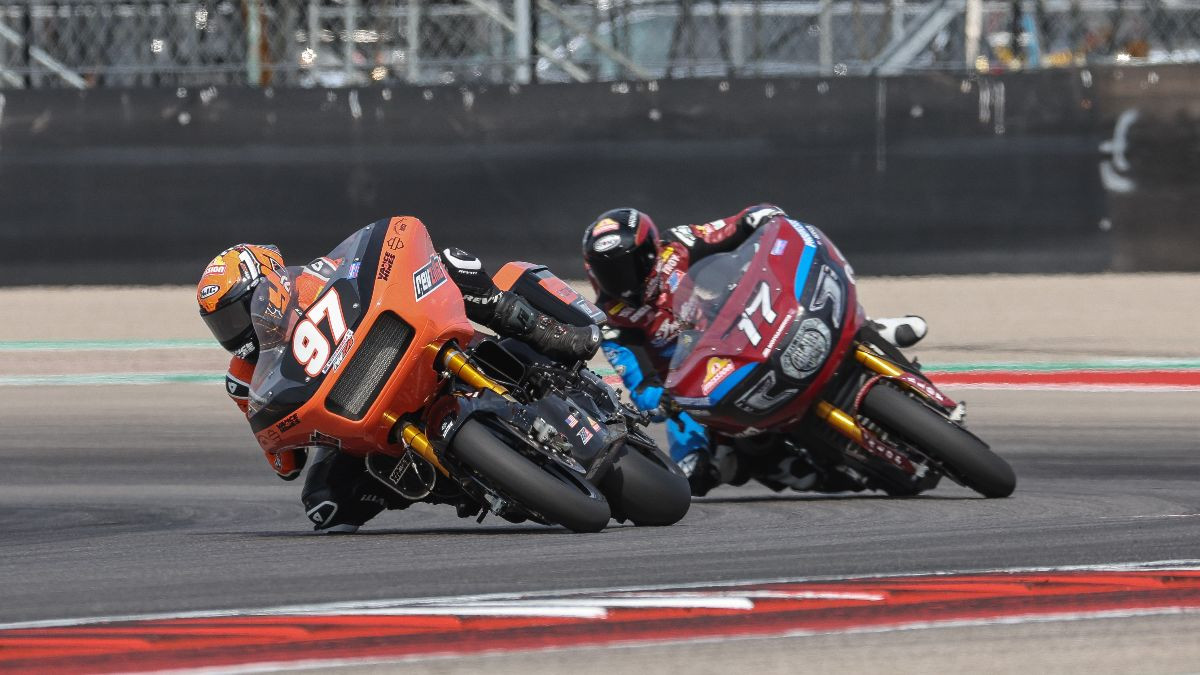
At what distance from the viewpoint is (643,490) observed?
20.0 feet

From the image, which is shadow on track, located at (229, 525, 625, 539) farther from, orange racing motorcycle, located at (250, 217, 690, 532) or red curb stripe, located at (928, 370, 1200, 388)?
red curb stripe, located at (928, 370, 1200, 388)

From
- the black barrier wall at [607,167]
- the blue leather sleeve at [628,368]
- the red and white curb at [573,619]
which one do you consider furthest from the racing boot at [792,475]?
the black barrier wall at [607,167]

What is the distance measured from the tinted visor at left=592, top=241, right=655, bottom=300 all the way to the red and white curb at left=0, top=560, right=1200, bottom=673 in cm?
216

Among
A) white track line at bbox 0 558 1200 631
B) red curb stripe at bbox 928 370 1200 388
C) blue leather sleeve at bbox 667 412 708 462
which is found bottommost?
red curb stripe at bbox 928 370 1200 388

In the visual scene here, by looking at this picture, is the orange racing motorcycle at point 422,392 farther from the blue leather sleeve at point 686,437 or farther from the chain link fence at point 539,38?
the chain link fence at point 539,38

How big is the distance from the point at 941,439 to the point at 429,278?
6.03 feet

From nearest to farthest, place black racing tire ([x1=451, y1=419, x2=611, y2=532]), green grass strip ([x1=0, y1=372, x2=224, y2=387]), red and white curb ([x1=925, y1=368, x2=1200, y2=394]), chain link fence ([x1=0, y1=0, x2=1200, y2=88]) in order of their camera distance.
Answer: black racing tire ([x1=451, y1=419, x2=611, y2=532]) < red and white curb ([x1=925, y1=368, x2=1200, y2=394]) < green grass strip ([x1=0, y1=372, x2=224, y2=387]) < chain link fence ([x1=0, y1=0, x2=1200, y2=88])

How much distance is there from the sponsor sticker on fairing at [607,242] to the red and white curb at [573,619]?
214cm

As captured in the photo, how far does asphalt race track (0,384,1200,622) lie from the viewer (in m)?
4.99

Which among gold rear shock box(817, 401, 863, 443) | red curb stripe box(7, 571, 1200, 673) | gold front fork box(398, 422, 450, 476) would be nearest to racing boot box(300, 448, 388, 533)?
gold front fork box(398, 422, 450, 476)

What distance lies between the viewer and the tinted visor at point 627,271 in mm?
6750

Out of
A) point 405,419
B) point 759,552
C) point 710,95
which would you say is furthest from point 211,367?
point 759,552

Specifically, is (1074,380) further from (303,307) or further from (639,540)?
(303,307)

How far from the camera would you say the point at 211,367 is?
11883 millimetres
